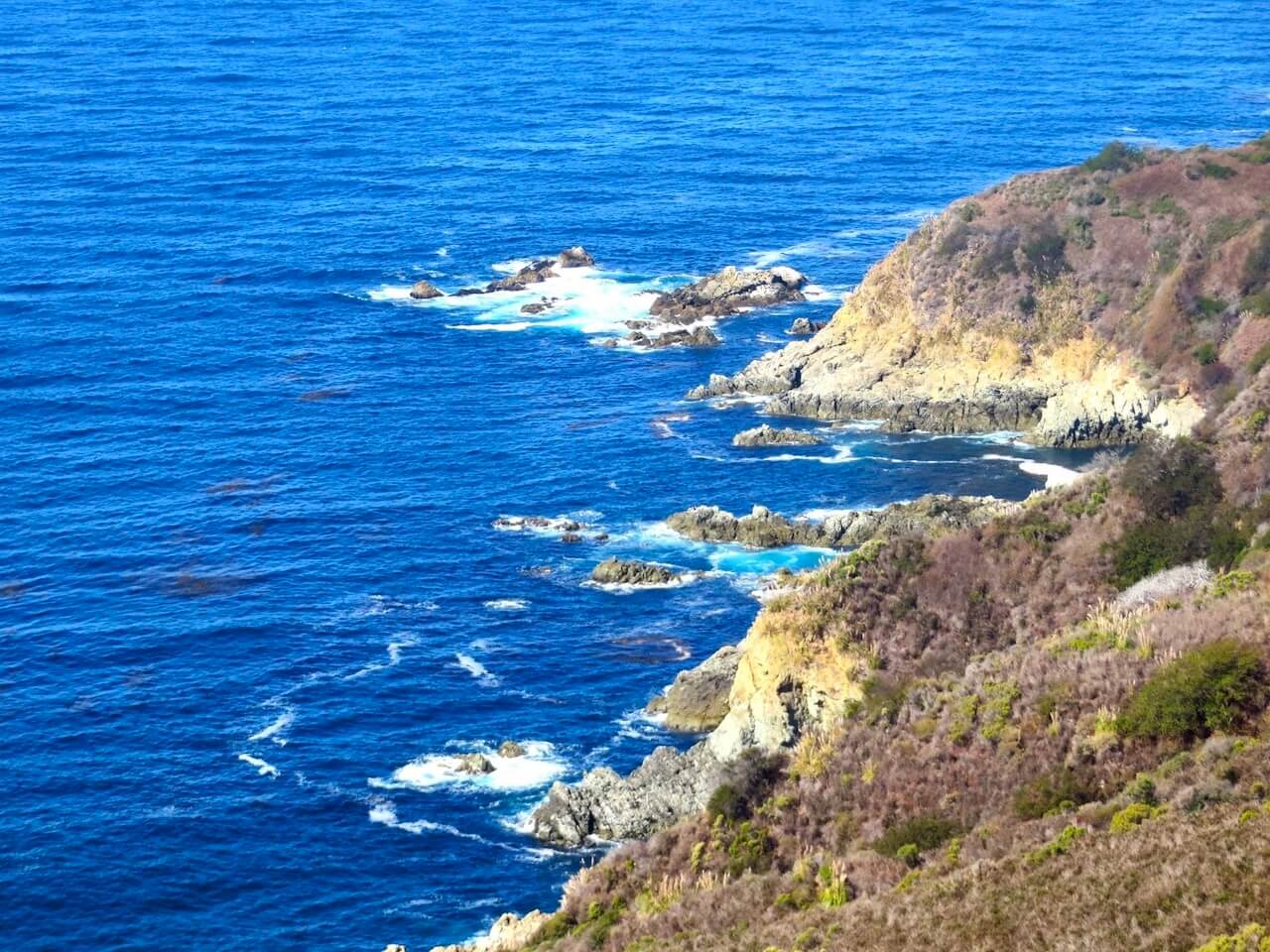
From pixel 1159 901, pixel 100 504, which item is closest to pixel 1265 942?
pixel 1159 901

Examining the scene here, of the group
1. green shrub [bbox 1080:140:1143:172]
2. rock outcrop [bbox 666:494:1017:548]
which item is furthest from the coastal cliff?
green shrub [bbox 1080:140:1143:172]

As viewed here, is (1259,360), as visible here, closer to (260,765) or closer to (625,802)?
(625,802)

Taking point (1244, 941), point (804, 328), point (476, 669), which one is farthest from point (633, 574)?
point (1244, 941)

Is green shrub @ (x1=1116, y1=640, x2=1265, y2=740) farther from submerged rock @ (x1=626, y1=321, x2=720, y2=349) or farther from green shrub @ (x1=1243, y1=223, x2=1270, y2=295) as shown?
submerged rock @ (x1=626, y1=321, x2=720, y2=349)

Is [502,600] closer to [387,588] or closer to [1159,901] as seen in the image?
[387,588]

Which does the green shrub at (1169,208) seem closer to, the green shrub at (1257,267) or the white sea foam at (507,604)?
the green shrub at (1257,267)

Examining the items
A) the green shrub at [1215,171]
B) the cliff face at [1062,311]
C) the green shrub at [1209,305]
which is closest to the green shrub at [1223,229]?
the cliff face at [1062,311]
